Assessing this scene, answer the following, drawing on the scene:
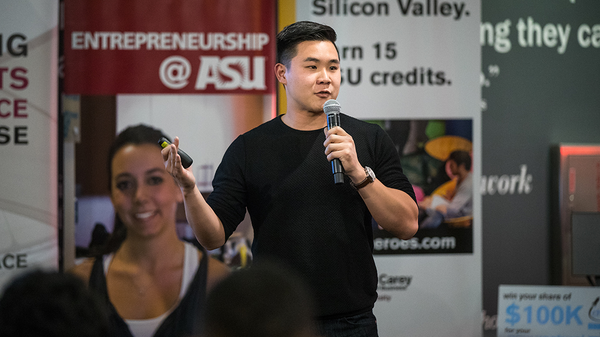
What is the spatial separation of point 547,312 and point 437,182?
0.97 meters

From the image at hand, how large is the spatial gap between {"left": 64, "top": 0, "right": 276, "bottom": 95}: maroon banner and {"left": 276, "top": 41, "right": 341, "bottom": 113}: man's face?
1258 mm

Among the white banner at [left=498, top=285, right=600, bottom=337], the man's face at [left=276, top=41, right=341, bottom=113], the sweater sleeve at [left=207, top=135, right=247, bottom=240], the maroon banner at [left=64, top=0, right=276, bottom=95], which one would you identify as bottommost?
the white banner at [left=498, top=285, right=600, bottom=337]

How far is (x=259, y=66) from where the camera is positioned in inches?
119

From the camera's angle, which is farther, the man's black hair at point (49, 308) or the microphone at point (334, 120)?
the microphone at point (334, 120)

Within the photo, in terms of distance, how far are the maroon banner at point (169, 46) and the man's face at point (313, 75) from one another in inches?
49.5

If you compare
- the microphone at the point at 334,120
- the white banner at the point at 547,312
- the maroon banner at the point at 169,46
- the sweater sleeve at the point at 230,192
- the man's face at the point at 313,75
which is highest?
the maroon banner at the point at 169,46

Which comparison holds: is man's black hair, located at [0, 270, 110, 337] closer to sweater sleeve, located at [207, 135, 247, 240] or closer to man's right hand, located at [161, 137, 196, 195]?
Answer: man's right hand, located at [161, 137, 196, 195]

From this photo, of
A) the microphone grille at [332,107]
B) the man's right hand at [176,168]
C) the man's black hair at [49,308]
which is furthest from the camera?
the microphone grille at [332,107]

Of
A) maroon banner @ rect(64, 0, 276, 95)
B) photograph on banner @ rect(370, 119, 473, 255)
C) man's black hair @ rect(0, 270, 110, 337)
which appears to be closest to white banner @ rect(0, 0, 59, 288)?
maroon banner @ rect(64, 0, 276, 95)

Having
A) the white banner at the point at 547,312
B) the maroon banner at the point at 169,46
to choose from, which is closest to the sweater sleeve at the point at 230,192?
the maroon banner at the point at 169,46

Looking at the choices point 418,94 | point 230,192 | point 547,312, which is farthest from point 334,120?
point 547,312

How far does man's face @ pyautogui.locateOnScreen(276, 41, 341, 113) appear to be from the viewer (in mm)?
1758

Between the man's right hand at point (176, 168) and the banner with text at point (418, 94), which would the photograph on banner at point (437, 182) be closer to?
the banner with text at point (418, 94)

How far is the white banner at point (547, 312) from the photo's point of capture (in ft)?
9.36
